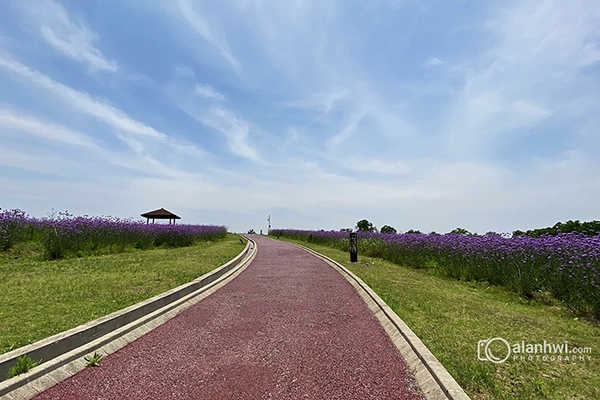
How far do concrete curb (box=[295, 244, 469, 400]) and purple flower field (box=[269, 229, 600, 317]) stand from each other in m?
4.04

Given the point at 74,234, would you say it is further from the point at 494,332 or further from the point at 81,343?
the point at 494,332

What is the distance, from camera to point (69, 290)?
265 inches

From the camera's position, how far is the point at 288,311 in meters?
6.33

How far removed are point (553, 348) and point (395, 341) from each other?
209 centimetres

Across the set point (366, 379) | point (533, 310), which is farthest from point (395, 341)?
point (533, 310)

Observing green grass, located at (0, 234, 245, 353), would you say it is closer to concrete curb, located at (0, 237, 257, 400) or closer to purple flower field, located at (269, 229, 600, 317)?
concrete curb, located at (0, 237, 257, 400)

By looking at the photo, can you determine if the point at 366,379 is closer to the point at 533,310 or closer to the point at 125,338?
the point at 125,338

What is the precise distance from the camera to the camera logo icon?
4.18 m

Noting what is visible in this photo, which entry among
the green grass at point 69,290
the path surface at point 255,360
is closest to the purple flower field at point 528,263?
the path surface at point 255,360

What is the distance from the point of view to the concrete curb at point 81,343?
10.4 feet

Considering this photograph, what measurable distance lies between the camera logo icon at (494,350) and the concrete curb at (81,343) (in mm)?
4450

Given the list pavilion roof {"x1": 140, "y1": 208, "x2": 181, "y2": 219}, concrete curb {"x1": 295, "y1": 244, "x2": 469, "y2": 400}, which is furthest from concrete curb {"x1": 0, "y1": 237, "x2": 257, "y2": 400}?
pavilion roof {"x1": 140, "y1": 208, "x2": 181, "y2": 219}

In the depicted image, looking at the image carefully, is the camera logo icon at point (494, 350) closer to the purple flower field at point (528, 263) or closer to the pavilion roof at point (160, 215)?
the purple flower field at point (528, 263)

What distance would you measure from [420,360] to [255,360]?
74.5 inches
